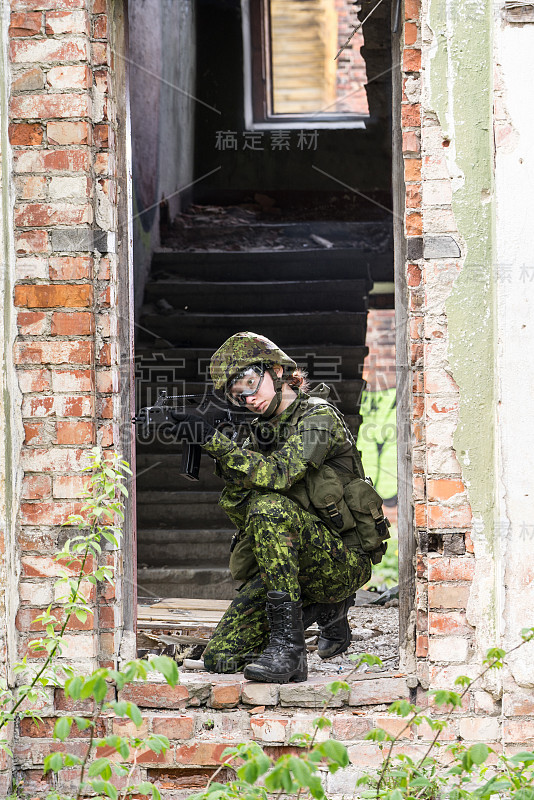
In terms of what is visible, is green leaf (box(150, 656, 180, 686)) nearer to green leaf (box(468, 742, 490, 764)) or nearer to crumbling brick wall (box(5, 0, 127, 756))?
green leaf (box(468, 742, 490, 764))

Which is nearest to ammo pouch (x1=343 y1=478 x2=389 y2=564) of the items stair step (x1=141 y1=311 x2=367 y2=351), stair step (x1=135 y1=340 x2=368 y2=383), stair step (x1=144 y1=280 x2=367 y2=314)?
stair step (x1=135 y1=340 x2=368 y2=383)

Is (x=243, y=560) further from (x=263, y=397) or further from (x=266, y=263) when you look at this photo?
(x=266, y=263)

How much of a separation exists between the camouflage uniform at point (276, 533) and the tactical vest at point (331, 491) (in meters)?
0.01

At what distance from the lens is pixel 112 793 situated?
1.95 meters

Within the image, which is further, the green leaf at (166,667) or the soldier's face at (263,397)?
the soldier's face at (263,397)

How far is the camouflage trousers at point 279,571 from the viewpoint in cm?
348

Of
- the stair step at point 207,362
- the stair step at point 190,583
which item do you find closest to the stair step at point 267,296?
the stair step at point 207,362

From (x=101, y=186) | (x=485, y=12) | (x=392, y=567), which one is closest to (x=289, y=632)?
(x=101, y=186)

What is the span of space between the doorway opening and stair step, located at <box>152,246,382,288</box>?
1 cm

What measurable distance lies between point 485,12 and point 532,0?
0.52ft

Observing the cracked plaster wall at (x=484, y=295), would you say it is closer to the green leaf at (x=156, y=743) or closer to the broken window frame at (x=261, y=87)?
the green leaf at (x=156, y=743)

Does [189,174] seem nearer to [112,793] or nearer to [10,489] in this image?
[10,489]

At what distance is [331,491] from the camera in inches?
144

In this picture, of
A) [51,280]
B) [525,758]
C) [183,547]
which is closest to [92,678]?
[525,758]
